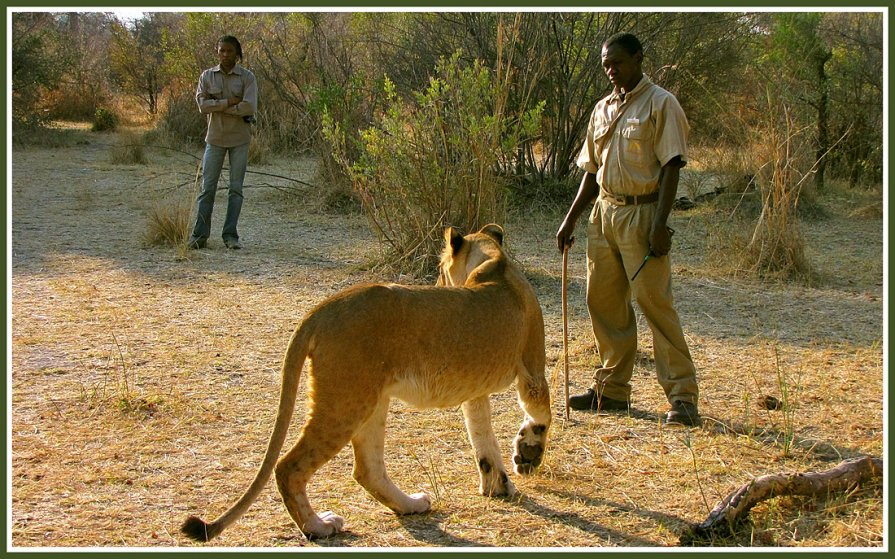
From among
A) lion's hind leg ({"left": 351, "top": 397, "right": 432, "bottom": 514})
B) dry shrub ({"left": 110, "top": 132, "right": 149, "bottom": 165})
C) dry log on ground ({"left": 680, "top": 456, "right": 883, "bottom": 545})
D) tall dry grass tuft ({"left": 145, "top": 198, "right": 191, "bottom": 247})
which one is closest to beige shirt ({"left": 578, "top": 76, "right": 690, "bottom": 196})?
dry log on ground ({"left": 680, "top": 456, "right": 883, "bottom": 545})

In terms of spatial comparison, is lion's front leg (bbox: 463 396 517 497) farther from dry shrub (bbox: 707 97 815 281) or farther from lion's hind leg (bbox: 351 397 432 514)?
dry shrub (bbox: 707 97 815 281)

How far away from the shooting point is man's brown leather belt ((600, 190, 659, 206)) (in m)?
5.20

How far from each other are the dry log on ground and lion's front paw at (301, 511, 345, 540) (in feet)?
4.62

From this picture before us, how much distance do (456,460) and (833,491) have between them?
180cm

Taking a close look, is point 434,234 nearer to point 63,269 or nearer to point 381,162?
point 381,162

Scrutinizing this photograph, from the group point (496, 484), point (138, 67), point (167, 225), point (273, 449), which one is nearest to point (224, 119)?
point (167, 225)

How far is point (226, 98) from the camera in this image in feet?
32.3

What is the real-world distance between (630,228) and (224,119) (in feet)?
19.4

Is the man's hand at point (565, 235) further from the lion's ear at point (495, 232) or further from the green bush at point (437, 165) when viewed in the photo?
the green bush at point (437, 165)

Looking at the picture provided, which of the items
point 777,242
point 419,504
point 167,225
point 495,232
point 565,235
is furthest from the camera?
point 167,225

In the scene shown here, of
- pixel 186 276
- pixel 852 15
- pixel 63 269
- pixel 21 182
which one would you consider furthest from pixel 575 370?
pixel 852 15

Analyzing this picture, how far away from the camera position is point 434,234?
340 inches

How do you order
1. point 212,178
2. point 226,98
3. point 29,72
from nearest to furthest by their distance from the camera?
point 226,98
point 212,178
point 29,72

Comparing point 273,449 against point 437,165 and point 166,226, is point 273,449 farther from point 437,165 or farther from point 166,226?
point 166,226
